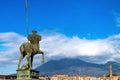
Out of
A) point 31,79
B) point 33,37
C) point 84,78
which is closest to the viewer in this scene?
point 31,79

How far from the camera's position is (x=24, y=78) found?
775 inches

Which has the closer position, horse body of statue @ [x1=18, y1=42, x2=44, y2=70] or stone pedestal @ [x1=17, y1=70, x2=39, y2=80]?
stone pedestal @ [x1=17, y1=70, x2=39, y2=80]

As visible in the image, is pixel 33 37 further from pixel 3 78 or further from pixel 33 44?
pixel 3 78

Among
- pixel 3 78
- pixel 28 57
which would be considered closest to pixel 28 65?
pixel 28 57

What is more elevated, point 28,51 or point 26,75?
point 28,51

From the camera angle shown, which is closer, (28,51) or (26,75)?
(26,75)

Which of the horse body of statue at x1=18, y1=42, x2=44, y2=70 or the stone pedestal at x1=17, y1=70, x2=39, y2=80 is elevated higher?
the horse body of statue at x1=18, y1=42, x2=44, y2=70

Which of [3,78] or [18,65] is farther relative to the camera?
[3,78]

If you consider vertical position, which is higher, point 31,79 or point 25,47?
point 25,47

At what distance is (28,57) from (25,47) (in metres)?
0.60

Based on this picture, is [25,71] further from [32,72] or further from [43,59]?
[43,59]

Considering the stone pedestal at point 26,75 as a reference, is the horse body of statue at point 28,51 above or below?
above

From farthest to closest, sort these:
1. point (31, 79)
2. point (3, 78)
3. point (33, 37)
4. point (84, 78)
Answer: point (84, 78) → point (3, 78) → point (33, 37) → point (31, 79)

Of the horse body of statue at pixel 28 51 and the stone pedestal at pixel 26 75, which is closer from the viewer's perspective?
the stone pedestal at pixel 26 75
